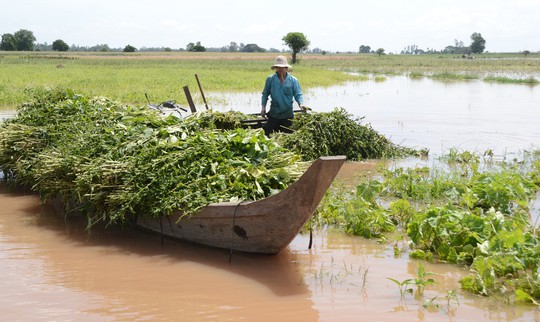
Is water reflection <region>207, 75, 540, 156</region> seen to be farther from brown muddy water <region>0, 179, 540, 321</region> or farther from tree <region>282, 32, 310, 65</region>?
tree <region>282, 32, 310, 65</region>

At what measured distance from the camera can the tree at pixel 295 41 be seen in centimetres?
5505

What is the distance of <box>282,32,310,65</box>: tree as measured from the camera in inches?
2167

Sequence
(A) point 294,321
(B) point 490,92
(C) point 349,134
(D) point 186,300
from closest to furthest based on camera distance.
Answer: (A) point 294,321 → (D) point 186,300 → (C) point 349,134 → (B) point 490,92

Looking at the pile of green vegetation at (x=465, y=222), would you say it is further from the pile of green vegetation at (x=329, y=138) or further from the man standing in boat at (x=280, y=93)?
the man standing in boat at (x=280, y=93)

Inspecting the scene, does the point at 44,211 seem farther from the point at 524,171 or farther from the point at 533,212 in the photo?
the point at 524,171

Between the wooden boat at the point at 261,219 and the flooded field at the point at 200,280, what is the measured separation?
0.60ft

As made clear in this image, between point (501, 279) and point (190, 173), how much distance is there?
9.44 feet

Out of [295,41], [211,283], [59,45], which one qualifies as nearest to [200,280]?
[211,283]

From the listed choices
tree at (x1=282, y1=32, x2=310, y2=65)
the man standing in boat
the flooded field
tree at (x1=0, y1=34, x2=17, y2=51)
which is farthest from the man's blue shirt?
tree at (x1=0, y1=34, x2=17, y2=51)

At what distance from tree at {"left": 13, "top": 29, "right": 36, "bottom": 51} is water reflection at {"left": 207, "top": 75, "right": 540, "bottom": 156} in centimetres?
7846

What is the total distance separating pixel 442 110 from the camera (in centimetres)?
1905

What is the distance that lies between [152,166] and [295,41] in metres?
50.8

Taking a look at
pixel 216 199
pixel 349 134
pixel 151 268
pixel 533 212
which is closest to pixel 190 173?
pixel 216 199

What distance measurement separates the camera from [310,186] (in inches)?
193
